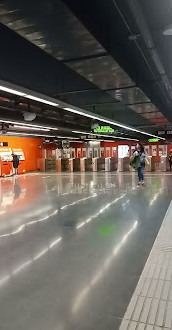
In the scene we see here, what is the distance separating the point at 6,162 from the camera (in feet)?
64.7

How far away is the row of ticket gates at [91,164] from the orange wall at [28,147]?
98cm

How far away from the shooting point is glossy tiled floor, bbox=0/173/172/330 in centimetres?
229

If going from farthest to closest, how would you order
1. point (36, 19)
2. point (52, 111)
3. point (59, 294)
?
point (52, 111), point (36, 19), point (59, 294)

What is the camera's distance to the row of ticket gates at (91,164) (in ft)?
71.2

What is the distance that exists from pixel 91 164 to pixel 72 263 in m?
20.1

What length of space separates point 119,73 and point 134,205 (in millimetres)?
3174

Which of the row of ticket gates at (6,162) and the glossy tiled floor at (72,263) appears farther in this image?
the row of ticket gates at (6,162)

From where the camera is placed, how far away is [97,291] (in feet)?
8.72

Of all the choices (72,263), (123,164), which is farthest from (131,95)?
(123,164)

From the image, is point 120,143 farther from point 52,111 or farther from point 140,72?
point 140,72

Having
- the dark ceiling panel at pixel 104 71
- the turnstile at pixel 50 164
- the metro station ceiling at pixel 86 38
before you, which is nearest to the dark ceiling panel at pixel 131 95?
the metro station ceiling at pixel 86 38

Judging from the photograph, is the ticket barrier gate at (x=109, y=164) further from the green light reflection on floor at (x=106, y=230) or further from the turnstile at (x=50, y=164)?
the green light reflection on floor at (x=106, y=230)

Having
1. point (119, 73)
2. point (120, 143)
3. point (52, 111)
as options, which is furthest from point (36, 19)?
point (120, 143)

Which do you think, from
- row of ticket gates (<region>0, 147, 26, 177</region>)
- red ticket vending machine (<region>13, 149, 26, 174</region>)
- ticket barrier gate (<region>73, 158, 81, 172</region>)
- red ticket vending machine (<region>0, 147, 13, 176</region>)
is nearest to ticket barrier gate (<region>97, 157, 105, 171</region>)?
ticket barrier gate (<region>73, 158, 81, 172</region>)
